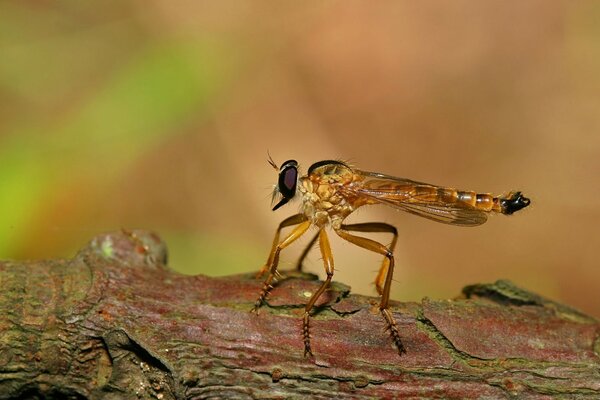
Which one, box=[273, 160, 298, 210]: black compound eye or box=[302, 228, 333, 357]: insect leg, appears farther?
box=[273, 160, 298, 210]: black compound eye

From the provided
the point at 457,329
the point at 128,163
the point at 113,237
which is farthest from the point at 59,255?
the point at 457,329

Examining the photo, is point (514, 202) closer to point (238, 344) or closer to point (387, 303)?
point (387, 303)

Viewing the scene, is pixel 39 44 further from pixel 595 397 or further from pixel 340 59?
pixel 595 397

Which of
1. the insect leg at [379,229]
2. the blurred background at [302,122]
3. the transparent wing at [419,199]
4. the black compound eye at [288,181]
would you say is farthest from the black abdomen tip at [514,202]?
the blurred background at [302,122]

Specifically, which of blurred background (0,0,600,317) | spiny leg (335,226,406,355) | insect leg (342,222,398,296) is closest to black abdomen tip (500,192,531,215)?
insect leg (342,222,398,296)

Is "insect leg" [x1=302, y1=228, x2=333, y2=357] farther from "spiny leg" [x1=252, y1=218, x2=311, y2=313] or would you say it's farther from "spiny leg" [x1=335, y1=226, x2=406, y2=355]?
"spiny leg" [x1=335, y1=226, x2=406, y2=355]

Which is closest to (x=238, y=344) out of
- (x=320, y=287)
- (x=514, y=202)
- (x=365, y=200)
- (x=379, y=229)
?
(x=320, y=287)
